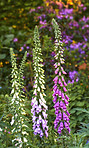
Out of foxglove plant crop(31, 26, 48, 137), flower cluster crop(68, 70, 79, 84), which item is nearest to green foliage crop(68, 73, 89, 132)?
flower cluster crop(68, 70, 79, 84)

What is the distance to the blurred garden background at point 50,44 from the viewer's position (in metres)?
4.29

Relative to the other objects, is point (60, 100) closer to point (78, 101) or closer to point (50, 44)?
point (78, 101)

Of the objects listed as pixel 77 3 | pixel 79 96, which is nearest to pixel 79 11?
pixel 77 3

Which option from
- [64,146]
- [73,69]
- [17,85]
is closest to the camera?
[17,85]

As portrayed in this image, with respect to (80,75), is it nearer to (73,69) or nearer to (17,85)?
(73,69)

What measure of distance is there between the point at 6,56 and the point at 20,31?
144 cm

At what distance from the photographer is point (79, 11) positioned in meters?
7.55

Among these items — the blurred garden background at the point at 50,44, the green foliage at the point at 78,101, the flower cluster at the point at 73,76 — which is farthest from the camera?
the flower cluster at the point at 73,76

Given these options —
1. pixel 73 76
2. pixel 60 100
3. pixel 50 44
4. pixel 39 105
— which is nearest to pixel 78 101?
pixel 73 76

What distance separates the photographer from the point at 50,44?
16.6 feet

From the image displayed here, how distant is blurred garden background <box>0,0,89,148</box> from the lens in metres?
4.29

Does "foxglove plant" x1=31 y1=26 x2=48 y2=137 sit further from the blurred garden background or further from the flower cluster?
the flower cluster

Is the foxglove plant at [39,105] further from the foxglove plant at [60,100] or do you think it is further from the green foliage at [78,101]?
the green foliage at [78,101]

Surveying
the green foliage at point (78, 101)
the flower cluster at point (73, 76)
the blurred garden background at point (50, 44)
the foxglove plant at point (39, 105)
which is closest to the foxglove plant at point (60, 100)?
the foxglove plant at point (39, 105)
